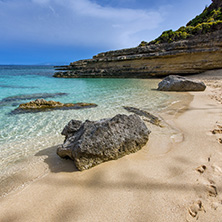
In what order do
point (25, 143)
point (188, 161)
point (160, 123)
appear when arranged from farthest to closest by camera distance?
point (160, 123) → point (25, 143) → point (188, 161)

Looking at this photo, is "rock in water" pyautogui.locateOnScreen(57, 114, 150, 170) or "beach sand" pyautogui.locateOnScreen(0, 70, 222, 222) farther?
"rock in water" pyautogui.locateOnScreen(57, 114, 150, 170)

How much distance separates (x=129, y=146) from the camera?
9.74 ft

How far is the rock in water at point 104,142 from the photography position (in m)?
2.55

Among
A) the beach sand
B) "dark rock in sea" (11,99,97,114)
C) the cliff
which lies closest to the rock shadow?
the beach sand

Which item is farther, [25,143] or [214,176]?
[25,143]

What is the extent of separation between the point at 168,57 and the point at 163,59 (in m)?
0.74

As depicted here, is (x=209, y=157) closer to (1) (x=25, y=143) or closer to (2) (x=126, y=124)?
(2) (x=126, y=124)

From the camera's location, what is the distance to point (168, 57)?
21.3 metres

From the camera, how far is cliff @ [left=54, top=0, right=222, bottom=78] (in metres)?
19.3

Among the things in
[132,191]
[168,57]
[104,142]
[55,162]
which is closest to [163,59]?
[168,57]

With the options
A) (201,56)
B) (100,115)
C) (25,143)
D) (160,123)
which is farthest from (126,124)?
(201,56)

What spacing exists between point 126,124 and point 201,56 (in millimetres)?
21720

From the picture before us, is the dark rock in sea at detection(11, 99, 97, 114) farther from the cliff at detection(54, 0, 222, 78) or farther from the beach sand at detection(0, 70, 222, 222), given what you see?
the cliff at detection(54, 0, 222, 78)

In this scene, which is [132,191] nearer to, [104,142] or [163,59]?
[104,142]
